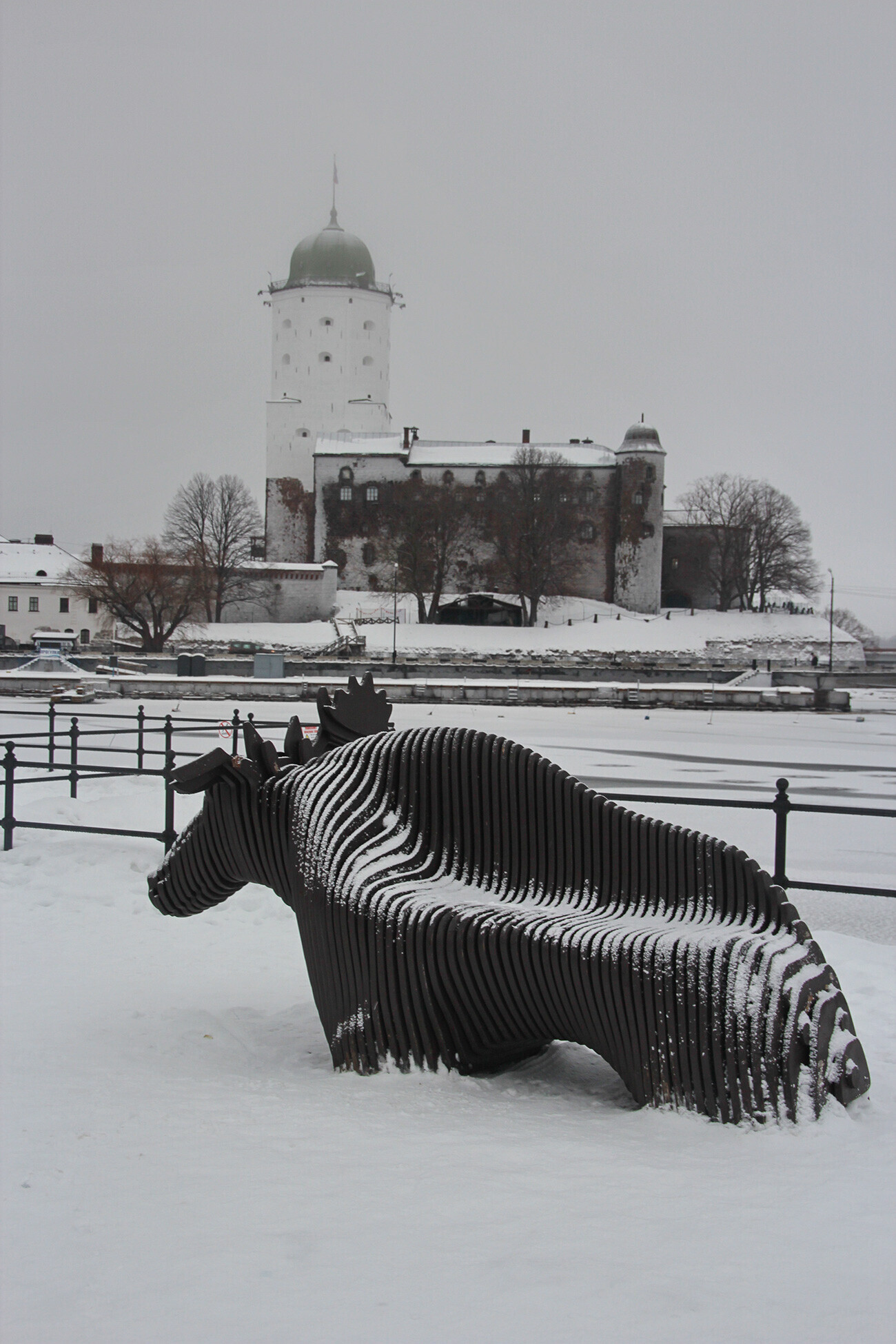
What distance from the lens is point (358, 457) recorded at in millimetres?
79938

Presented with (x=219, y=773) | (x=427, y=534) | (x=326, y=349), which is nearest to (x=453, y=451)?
(x=427, y=534)

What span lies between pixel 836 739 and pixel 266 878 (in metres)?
21.0

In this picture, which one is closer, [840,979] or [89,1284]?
[89,1284]

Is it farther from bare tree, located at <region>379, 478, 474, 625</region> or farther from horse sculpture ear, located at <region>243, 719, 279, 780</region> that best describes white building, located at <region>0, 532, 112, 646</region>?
horse sculpture ear, located at <region>243, 719, 279, 780</region>

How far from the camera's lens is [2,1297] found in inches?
113

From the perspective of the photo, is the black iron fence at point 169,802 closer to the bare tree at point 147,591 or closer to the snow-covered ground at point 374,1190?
the snow-covered ground at point 374,1190

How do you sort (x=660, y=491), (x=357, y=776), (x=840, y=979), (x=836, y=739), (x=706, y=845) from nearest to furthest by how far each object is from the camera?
(x=706, y=845), (x=357, y=776), (x=840, y=979), (x=836, y=739), (x=660, y=491)

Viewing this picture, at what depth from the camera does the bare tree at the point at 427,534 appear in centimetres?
7312

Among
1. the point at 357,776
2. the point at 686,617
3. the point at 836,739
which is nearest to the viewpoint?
the point at 357,776

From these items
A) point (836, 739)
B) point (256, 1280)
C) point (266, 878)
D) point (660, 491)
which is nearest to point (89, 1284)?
point (256, 1280)

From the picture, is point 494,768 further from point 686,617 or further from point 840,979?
point 686,617

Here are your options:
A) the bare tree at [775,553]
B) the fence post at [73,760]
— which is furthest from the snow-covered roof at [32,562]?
the fence post at [73,760]

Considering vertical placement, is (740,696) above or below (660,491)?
below

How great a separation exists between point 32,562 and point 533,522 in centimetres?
3362
